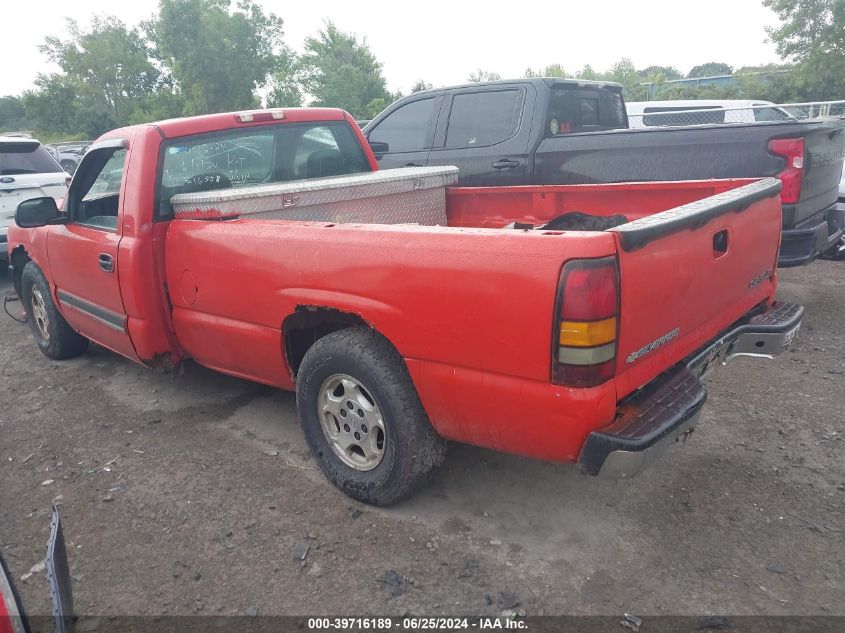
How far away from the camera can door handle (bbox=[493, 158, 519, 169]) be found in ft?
20.0

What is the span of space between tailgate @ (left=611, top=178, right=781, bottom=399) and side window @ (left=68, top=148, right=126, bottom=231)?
2997mm

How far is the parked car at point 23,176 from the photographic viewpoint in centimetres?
773

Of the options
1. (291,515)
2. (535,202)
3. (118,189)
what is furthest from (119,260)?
(535,202)

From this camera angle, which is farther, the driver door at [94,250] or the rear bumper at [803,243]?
the rear bumper at [803,243]

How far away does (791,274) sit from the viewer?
22.7 ft

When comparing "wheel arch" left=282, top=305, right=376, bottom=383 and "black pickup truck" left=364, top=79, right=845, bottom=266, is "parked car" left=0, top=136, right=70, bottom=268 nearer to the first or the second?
"black pickup truck" left=364, top=79, right=845, bottom=266

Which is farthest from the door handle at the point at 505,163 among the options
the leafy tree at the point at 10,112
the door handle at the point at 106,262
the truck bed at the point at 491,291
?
the leafy tree at the point at 10,112

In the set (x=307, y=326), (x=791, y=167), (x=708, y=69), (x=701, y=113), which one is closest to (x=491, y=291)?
(x=307, y=326)

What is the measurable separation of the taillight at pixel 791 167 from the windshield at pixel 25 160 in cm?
810

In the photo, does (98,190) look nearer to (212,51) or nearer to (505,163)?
(505,163)

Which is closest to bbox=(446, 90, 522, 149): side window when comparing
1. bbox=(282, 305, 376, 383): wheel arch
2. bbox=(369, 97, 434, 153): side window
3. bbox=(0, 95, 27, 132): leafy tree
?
bbox=(369, 97, 434, 153): side window

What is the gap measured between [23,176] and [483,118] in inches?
221

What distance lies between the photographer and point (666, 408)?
2.46 meters

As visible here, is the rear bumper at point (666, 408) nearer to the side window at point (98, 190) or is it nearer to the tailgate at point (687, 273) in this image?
the tailgate at point (687, 273)
